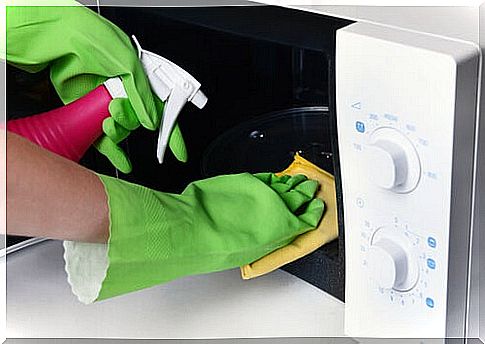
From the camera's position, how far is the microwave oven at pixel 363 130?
667 mm

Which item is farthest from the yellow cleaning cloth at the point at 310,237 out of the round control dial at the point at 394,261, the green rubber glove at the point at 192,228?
the round control dial at the point at 394,261

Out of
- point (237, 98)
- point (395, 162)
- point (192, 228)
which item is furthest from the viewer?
point (237, 98)

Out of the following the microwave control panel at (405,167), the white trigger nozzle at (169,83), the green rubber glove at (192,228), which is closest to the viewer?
the microwave control panel at (405,167)

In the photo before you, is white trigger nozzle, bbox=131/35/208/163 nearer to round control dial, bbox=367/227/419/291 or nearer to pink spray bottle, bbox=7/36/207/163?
pink spray bottle, bbox=7/36/207/163

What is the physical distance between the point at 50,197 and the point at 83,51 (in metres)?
0.18

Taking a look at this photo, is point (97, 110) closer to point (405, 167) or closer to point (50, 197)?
A: point (50, 197)

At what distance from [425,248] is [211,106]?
319 mm

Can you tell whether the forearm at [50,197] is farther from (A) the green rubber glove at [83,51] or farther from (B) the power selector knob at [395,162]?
Result: (B) the power selector knob at [395,162]

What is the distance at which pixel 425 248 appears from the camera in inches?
27.5

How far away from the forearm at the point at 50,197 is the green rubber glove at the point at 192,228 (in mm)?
17

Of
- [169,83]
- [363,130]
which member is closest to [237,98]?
[169,83]

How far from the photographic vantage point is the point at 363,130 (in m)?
0.71

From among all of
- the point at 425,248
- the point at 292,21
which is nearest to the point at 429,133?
the point at 425,248

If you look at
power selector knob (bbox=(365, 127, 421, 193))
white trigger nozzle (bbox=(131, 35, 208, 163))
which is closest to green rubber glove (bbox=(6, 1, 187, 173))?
white trigger nozzle (bbox=(131, 35, 208, 163))
